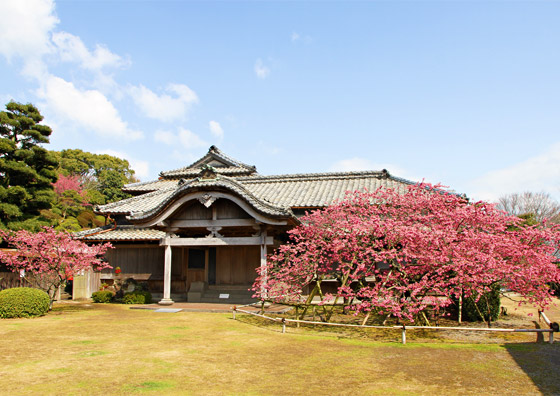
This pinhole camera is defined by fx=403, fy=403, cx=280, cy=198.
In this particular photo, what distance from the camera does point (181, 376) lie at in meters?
7.25

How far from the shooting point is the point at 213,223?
18031 millimetres

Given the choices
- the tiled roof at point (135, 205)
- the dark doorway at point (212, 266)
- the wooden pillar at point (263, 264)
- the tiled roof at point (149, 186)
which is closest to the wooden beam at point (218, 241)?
the wooden pillar at point (263, 264)

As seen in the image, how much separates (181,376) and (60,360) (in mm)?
2982

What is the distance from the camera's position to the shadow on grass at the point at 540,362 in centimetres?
689

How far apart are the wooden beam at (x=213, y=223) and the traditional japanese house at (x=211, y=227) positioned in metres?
0.04

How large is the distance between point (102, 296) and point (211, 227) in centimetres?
751

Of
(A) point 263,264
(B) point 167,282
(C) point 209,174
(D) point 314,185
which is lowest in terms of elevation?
(B) point 167,282

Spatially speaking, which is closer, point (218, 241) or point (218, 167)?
point (218, 241)

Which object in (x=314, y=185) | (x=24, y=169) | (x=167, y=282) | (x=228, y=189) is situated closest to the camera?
(x=228, y=189)

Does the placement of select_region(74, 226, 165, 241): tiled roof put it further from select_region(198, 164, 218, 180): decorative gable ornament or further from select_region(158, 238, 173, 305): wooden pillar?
select_region(198, 164, 218, 180): decorative gable ornament

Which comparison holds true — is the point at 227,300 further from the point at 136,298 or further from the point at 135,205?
Result: the point at 135,205

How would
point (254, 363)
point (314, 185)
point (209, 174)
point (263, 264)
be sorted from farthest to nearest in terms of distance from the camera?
point (314, 185)
point (209, 174)
point (263, 264)
point (254, 363)

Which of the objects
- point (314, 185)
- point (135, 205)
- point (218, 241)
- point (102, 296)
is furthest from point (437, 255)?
point (135, 205)

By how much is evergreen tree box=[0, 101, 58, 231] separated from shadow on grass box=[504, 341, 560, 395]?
28.6 metres
